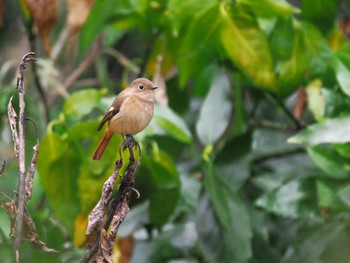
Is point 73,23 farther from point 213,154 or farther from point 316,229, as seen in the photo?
point 316,229

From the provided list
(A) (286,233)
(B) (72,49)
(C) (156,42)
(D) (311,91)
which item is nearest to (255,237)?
(A) (286,233)

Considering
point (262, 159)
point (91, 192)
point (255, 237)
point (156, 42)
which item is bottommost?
point (255, 237)

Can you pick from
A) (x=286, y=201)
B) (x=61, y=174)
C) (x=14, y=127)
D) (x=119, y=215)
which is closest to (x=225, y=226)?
(x=286, y=201)

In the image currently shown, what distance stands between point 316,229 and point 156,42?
101 centimetres

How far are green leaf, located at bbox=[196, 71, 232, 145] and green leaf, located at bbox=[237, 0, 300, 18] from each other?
1.56 feet

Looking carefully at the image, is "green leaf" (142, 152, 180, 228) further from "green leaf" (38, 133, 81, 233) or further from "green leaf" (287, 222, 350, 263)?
"green leaf" (287, 222, 350, 263)

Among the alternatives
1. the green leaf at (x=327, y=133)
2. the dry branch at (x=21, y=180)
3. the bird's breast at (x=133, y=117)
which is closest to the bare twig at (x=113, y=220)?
the dry branch at (x=21, y=180)

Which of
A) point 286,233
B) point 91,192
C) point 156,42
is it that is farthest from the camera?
point 156,42

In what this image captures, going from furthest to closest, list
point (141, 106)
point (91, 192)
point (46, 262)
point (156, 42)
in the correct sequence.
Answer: point (156, 42), point (91, 192), point (46, 262), point (141, 106)

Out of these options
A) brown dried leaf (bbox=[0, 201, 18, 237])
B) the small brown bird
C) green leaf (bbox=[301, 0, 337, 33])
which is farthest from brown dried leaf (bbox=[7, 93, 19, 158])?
green leaf (bbox=[301, 0, 337, 33])

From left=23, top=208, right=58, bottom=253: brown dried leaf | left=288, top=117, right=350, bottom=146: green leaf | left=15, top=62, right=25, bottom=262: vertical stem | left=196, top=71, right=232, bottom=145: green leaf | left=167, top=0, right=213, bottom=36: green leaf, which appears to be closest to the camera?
left=15, top=62, right=25, bottom=262: vertical stem

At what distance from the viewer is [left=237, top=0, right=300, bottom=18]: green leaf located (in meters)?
2.72

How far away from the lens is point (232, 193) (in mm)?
2986

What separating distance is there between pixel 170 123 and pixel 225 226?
0.39 meters
